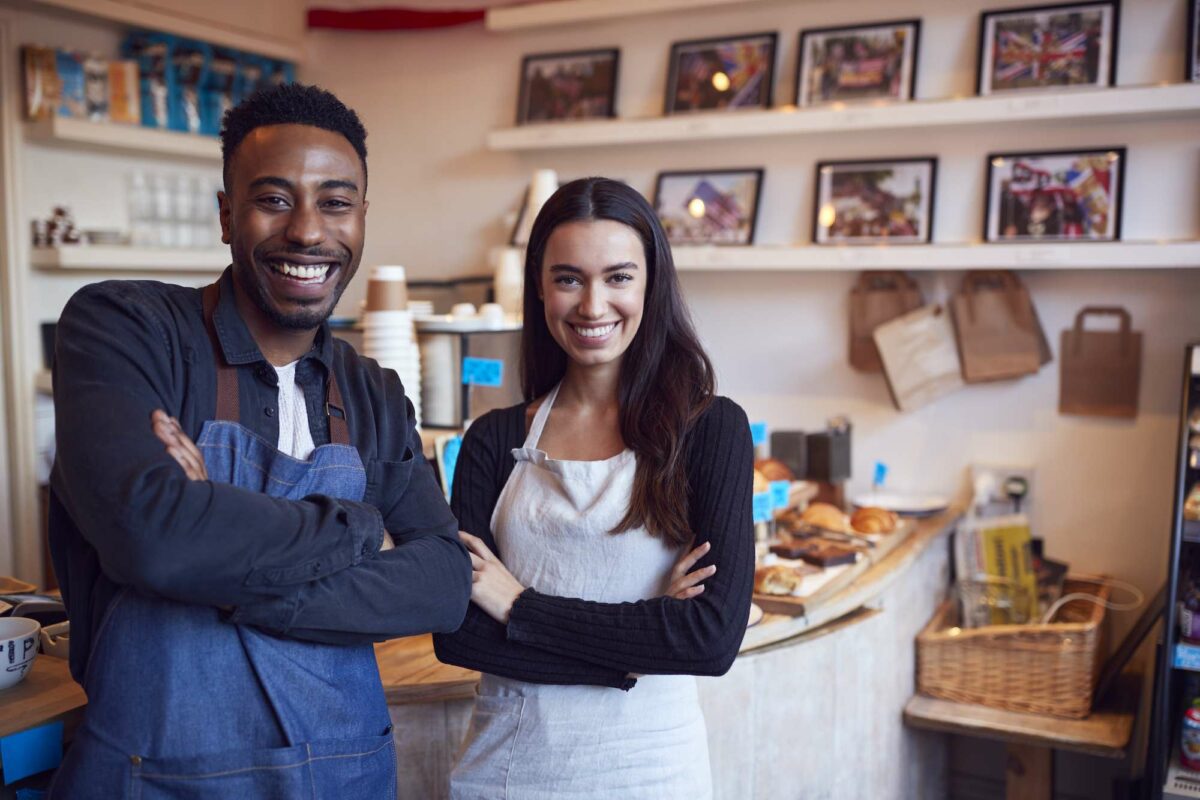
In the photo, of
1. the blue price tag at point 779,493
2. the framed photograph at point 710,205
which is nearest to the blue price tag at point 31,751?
the blue price tag at point 779,493

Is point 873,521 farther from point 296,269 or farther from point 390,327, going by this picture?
point 296,269

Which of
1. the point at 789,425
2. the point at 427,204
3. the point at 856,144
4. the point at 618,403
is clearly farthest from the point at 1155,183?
the point at 427,204

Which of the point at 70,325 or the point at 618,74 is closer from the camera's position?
the point at 70,325

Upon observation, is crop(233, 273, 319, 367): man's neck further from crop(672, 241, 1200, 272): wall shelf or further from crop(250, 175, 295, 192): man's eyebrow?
crop(672, 241, 1200, 272): wall shelf

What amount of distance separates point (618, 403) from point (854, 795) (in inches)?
54.4

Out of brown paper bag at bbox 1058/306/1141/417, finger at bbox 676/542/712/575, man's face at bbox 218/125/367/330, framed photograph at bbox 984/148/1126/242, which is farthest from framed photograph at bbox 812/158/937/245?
man's face at bbox 218/125/367/330

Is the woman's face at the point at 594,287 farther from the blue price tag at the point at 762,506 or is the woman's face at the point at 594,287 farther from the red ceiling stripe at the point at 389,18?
the red ceiling stripe at the point at 389,18

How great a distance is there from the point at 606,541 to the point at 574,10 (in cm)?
249

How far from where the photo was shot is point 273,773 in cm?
122

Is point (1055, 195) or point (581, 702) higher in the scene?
point (1055, 195)

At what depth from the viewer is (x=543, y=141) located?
3.70m

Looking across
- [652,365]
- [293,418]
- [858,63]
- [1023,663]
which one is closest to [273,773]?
[293,418]

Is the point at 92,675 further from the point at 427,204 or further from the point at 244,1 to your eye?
the point at 244,1

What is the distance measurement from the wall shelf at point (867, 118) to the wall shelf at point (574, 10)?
0.34 m
